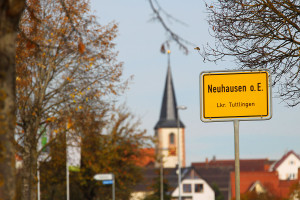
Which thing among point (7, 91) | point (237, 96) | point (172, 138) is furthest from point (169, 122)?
point (7, 91)

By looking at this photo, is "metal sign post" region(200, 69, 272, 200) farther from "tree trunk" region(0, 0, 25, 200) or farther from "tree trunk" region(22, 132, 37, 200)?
"tree trunk" region(22, 132, 37, 200)

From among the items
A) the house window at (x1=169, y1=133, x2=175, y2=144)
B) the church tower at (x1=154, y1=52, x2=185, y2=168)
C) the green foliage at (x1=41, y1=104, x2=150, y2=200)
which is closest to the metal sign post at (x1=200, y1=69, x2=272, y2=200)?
the green foliage at (x1=41, y1=104, x2=150, y2=200)

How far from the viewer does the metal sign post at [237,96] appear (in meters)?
6.93

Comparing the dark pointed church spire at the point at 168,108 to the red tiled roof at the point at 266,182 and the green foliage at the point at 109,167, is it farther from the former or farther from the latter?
the green foliage at the point at 109,167

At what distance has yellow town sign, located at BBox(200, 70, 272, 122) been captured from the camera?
22.7 feet

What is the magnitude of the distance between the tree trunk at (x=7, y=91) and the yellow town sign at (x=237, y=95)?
9.67ft

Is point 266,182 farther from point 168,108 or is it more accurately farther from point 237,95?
point 237,95

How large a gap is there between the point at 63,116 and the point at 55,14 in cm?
327

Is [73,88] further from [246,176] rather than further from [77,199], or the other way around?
[246,176]

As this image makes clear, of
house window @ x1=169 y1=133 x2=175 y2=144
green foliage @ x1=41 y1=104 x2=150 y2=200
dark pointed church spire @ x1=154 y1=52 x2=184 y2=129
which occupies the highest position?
dark pointed church spire @ x1=154 y1=52 x2=184 y2=129

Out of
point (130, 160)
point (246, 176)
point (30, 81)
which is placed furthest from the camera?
point (246, 176)

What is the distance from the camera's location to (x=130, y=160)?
37469 millimetres

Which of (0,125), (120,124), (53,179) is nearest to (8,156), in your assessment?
(0,125)

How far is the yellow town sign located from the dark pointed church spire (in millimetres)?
107373
